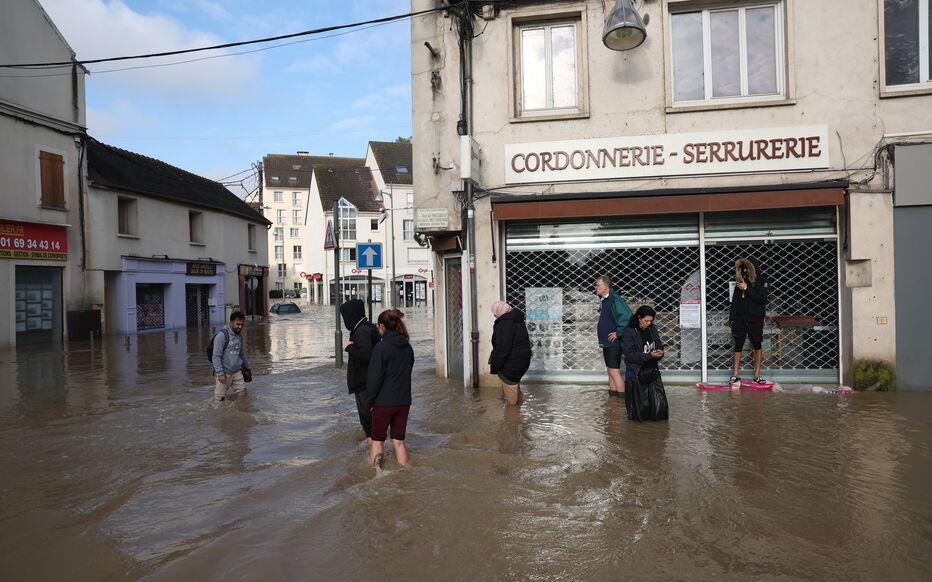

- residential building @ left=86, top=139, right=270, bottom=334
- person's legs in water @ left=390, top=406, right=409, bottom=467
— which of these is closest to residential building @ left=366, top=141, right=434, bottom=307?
residential building @ left=86, top=139, right=270, bottom=334

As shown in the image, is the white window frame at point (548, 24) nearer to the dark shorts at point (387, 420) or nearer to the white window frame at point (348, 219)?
the dark shorts at point (387, 420)

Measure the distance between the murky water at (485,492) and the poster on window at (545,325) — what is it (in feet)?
4.35

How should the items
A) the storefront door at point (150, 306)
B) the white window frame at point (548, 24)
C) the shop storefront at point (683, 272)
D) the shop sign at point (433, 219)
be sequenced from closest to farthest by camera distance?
the shop storefront at point (683, 272), the white window frame at point (548, 24), the shop sign at point (433, 219), the storefront door at point (150, 306)

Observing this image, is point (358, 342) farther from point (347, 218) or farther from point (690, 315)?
point (347, 218)

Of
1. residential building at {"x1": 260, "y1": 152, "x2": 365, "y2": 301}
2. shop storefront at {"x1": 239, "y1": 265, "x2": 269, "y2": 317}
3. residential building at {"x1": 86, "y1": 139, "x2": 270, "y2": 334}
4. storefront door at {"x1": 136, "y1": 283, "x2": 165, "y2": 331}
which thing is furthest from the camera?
residential building at {"x1": 260, "y1": 152, "x2": 365, "y2": 301}

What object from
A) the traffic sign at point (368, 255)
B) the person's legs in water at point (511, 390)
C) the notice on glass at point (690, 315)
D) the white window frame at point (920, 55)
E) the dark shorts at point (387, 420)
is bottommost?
the person's legs in water at point (511, 390)

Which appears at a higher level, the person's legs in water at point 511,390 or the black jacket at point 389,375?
the black jacket at point 389,375

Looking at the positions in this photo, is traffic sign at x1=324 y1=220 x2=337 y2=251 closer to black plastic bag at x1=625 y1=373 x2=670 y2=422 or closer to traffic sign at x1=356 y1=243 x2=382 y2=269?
traffic sign at x1=356 y1=243 x2=382 y2=269

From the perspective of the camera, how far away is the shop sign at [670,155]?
30.3 ft

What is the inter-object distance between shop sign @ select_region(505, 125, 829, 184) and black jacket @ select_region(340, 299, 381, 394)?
181 inches

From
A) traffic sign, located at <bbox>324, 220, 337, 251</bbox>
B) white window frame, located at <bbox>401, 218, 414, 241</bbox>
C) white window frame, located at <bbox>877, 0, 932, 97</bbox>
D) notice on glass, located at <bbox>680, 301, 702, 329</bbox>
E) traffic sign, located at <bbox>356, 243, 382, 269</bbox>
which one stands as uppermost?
white window frame, located at <bbox>401, 218, 414, 241</bbox>

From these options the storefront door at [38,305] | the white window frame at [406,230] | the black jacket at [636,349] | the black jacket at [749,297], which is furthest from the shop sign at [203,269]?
the black jacket at [636,349]

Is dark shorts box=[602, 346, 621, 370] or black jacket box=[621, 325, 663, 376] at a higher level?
black jacket box=[621, 325, 663, 376]

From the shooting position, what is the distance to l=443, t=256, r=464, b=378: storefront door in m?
10.7
